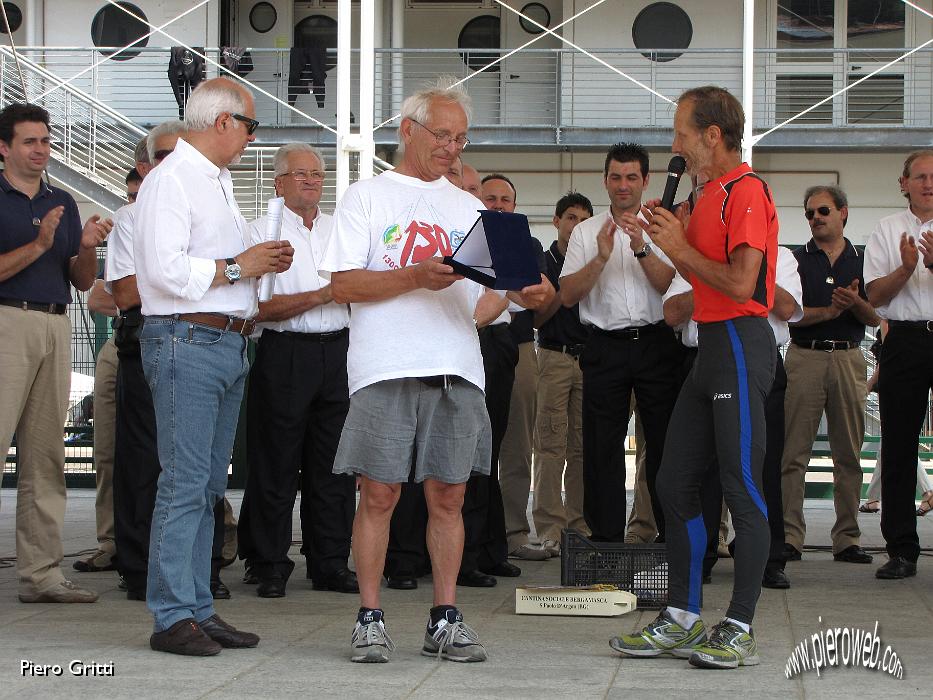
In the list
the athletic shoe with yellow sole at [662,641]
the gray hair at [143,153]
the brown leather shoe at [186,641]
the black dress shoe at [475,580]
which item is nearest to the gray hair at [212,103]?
the gray hair at [143,153]

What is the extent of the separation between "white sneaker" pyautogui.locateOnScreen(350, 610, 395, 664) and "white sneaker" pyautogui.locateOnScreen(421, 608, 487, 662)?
0.14m

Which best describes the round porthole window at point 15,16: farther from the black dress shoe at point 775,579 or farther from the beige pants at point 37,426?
the black dress shoe at point 775,579

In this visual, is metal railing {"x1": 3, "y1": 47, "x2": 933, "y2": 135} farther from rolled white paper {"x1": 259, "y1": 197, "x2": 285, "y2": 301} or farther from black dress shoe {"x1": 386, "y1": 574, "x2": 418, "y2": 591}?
rolled white paper {"x1": 259, "y1": 197, "x2": 285, "y2": 301}

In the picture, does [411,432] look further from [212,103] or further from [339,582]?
[339,582]

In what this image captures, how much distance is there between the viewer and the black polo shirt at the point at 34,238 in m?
5.88

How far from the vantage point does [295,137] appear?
19953mm

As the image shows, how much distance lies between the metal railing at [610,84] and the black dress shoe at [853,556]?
43.7 feet

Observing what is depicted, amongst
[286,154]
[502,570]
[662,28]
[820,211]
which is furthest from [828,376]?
[662,28]

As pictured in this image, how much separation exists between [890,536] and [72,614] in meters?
4.18

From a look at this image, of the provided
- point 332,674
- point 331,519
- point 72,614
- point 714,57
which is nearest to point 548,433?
point 331,519

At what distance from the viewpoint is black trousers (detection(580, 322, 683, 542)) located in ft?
21.9

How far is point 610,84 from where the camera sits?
21.0m

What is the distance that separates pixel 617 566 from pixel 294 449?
164 cm

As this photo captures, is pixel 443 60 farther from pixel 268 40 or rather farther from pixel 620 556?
pixel 620 556
